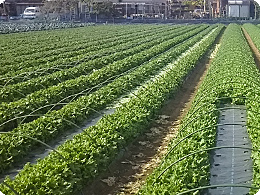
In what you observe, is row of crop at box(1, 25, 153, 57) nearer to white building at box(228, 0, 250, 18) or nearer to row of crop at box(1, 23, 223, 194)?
row of crop at box(1, 23, 223, 194)

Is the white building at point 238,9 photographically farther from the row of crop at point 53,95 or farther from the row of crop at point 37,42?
the row of crop at point 53,95

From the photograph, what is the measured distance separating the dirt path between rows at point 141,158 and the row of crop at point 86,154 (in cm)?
31

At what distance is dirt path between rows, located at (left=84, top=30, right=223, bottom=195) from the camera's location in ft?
28.0

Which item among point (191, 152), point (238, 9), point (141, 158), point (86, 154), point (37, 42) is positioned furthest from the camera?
point (238, 9)

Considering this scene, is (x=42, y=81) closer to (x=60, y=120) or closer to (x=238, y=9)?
(x=60, y=120)

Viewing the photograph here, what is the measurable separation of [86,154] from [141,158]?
2.03 metres

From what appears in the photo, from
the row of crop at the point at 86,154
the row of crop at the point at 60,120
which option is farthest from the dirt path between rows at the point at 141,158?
the row of crop at the point at 60,120

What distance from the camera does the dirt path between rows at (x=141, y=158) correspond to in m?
8.54

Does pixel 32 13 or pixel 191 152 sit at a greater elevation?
pixel 32 13

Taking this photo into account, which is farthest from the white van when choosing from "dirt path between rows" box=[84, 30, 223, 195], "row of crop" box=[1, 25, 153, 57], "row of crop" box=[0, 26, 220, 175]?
"dirt path between rows" box=[84, 30, 223, 195]

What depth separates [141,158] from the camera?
396 inches

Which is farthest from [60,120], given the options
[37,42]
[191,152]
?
[37,42]

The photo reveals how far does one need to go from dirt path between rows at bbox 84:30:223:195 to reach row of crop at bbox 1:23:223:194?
0.31m

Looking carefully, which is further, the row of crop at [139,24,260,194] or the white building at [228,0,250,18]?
the white building at [228,0,250,18]
